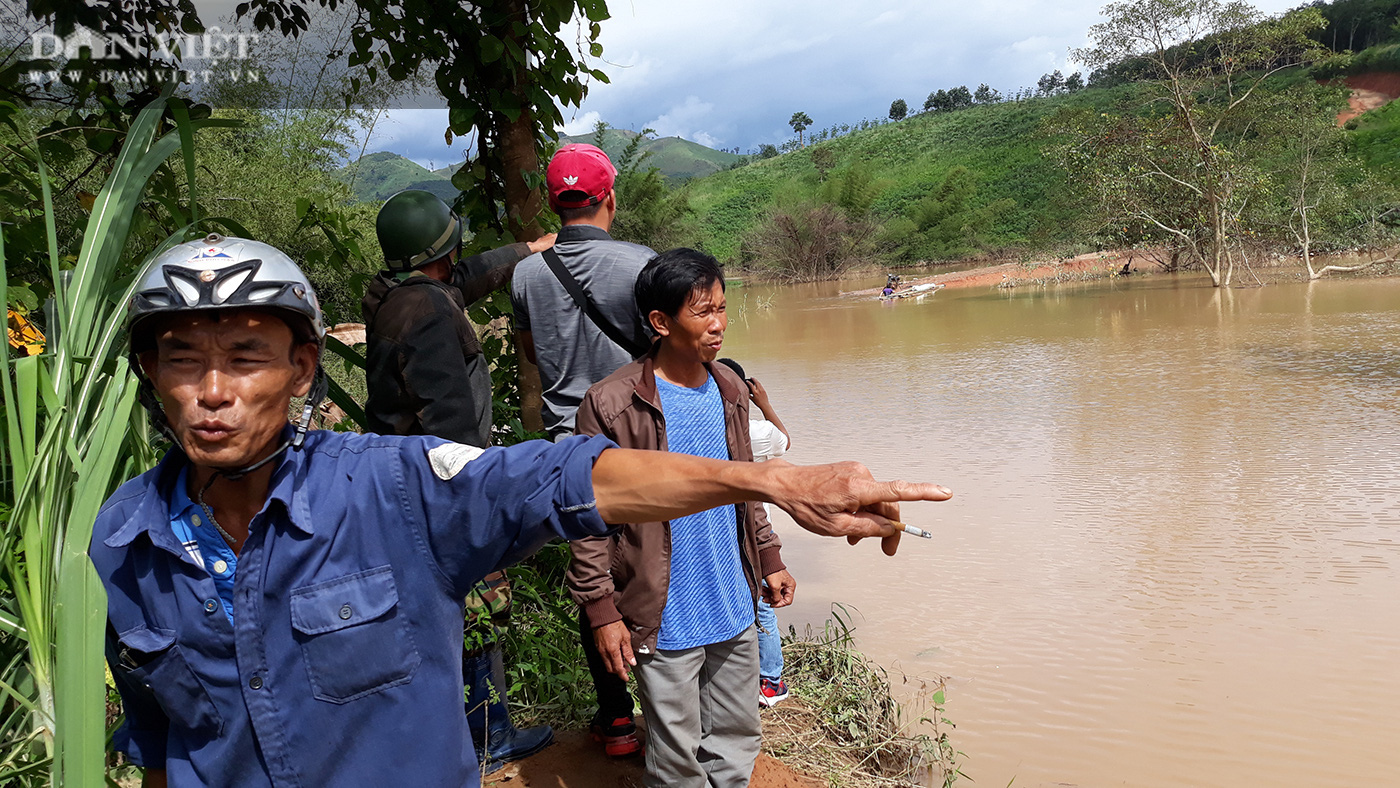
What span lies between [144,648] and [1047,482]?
752 cm

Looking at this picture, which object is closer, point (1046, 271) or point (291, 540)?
point (291, 540)

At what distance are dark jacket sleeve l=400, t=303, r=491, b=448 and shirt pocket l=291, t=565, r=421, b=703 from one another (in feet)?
4.53

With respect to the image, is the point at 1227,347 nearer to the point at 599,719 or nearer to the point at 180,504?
the point at 599,719

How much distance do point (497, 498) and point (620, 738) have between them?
210cm

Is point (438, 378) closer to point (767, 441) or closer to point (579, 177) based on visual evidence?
point (579, 177)

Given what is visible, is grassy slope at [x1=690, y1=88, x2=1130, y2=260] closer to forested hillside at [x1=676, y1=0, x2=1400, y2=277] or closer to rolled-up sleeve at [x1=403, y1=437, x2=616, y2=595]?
forested hillside at [x1=676, y1=0, x2=1400, y2=277]

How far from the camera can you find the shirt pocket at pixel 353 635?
1.35 m

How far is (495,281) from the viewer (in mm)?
3441

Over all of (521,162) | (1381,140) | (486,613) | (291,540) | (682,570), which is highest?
(1381,140)

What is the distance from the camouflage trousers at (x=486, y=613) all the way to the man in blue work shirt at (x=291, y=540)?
1.68 m

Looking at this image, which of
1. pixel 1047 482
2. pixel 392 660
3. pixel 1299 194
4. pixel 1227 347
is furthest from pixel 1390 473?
pixel 1299 194

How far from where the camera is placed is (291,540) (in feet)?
4.48

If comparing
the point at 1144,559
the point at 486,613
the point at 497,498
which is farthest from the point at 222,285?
the point at 1144,559

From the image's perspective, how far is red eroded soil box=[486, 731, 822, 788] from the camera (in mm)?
3141
